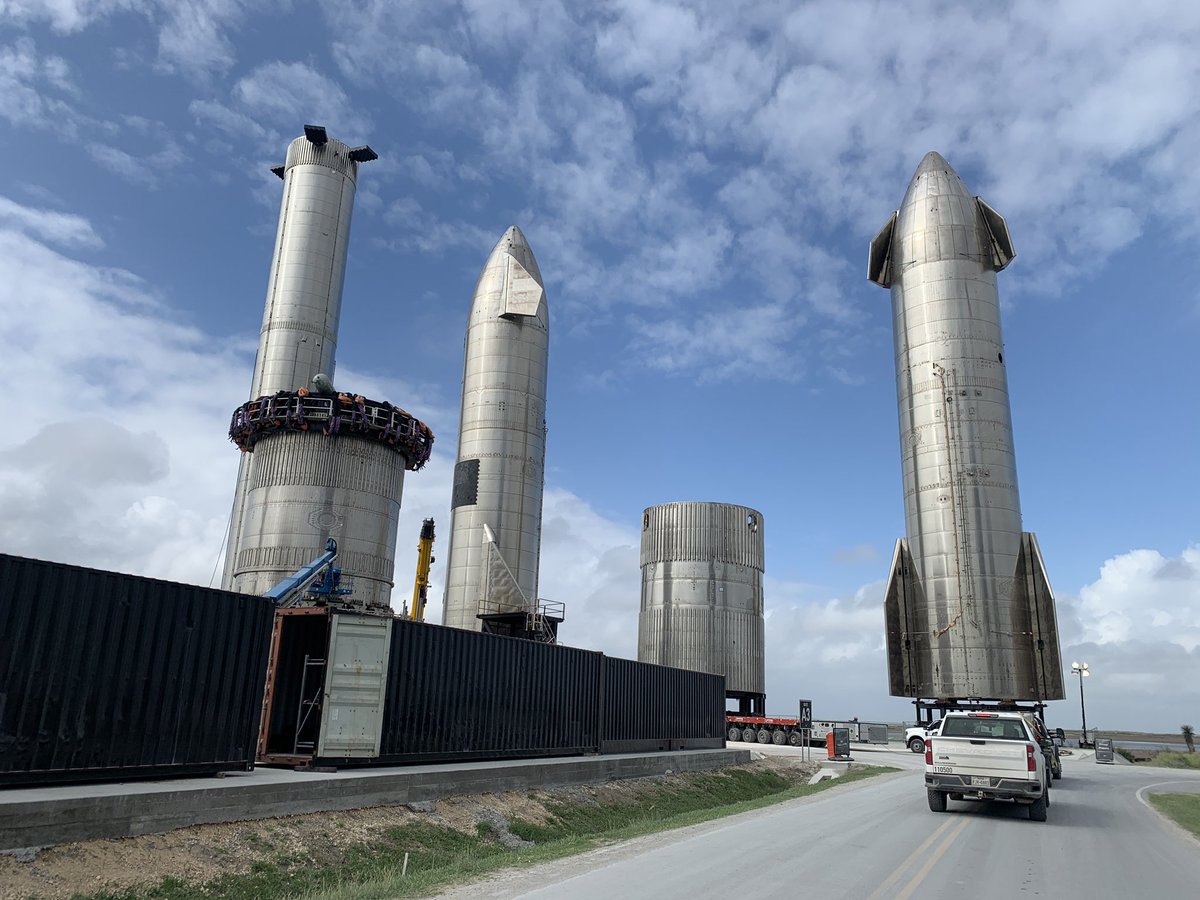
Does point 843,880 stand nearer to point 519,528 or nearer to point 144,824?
point 144,824

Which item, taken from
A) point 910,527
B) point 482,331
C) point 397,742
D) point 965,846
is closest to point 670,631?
point 910,527

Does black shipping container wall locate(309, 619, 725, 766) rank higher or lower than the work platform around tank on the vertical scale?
higher

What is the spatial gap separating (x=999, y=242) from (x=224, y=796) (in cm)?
3957

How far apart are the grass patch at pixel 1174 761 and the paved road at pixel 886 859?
109ft

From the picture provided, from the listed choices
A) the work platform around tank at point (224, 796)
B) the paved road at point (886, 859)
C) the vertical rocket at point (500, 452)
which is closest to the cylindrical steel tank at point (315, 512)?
the vertical rocket at point (500, 452)

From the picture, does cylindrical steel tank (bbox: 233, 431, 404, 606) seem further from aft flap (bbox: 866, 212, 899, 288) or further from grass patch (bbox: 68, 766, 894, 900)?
aft flap (bbox: 866, 212, 899, 288)

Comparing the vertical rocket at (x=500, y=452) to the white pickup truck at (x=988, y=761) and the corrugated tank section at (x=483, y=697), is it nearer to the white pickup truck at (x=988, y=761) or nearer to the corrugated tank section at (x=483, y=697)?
the corrugated tank section at (x=483, y=697)

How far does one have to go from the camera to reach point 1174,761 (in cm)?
4659

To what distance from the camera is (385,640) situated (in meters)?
17.9

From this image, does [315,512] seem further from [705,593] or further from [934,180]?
[934,180]

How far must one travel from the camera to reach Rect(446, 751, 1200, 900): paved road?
935cm

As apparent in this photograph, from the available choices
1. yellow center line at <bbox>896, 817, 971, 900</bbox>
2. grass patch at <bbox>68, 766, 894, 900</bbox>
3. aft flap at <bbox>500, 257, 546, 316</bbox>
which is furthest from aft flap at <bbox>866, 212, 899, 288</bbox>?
yellow center line at <bbox>896, 817, 971, 900</bbox>

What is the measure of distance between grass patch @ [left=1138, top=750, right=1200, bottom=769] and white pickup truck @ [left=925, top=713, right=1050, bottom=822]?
3654 cm

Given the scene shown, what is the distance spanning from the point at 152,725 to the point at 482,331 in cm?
3670
